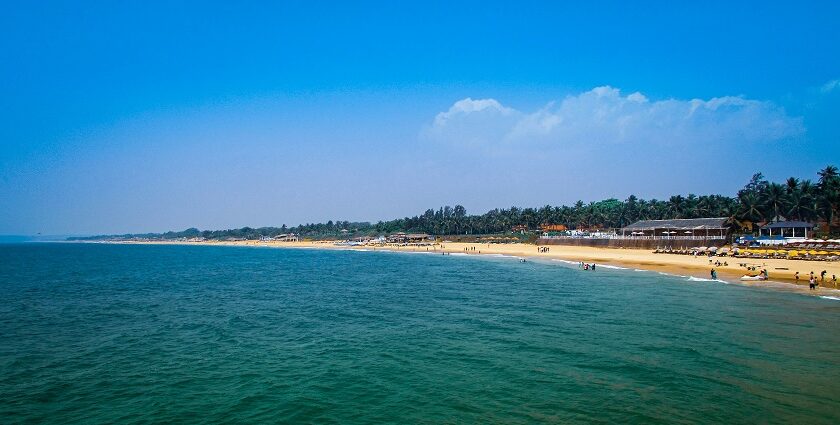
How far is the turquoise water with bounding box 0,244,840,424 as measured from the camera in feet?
49.1

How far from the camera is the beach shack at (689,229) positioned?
85438mm

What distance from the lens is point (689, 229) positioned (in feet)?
283

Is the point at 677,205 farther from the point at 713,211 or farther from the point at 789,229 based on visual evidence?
the point at 789,229

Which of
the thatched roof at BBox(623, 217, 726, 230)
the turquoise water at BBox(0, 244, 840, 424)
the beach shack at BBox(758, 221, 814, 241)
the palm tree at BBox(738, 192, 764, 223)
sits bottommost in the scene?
the turquoise water at BBox(0, 244, 840, 424)

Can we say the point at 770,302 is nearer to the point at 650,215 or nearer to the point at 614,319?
the point at 614,319

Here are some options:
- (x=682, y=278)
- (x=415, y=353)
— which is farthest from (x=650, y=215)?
(x=415, y=353)

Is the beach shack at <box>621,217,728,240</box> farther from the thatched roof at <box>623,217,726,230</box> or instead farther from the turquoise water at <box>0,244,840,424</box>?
the turquoise water at <box>0,244,840,424</box>

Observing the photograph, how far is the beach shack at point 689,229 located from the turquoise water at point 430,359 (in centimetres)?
5262

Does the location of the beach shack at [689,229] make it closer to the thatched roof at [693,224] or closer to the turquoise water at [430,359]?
the thatched roof at [693,224]

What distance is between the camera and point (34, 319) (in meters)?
30.7

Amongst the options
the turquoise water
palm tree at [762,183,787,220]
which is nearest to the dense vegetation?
palm tree at [762,183,787,220]

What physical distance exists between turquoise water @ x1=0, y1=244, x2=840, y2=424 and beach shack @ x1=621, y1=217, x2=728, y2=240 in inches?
2072

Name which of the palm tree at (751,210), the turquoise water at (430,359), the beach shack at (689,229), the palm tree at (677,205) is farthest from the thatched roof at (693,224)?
the turquoise water at (430,359)

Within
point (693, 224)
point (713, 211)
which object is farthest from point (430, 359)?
point (713, 211)
